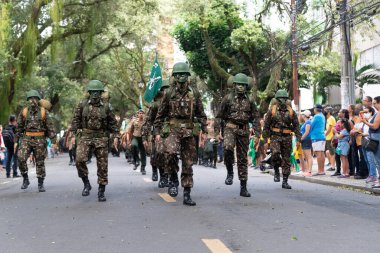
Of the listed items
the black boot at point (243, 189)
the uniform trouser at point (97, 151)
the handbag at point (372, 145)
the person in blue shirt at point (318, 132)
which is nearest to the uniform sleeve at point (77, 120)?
the uniform trouser at point (97, 151)

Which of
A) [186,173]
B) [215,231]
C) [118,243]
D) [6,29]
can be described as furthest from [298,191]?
[6,29]

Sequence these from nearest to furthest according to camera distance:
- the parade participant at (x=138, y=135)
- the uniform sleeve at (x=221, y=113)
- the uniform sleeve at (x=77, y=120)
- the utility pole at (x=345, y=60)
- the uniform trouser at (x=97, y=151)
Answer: the uniform trouser at (x=97, y=151) < the uniform sleeve at (x=77, y=120) < the uniform sleeve at (x=221, y=113) < the parade participant at (x=138, y=135) < the utility pole at (x=345, y=60)

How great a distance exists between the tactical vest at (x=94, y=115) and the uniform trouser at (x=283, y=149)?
12.0 ft

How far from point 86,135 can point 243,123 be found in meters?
2.69

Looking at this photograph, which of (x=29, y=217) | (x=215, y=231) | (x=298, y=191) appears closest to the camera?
(x=215, y=231)

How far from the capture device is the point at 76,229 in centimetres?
727

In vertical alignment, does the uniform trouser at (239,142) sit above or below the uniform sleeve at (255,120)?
below

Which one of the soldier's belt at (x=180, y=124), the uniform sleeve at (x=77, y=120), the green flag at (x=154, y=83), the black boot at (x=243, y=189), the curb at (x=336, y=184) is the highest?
the green flag at (x=154, y=83)

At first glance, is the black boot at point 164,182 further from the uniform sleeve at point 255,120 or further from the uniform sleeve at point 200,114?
the uniform sleeve at point 200,114

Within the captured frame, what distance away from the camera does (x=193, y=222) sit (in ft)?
24.9

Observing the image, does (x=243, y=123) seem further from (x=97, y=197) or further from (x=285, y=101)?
(x=97, y=197)

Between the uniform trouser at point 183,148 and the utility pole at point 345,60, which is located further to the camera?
the utility pole at point 345,60

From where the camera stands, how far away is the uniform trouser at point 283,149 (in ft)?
40.7

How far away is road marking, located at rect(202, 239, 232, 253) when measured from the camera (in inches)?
234
